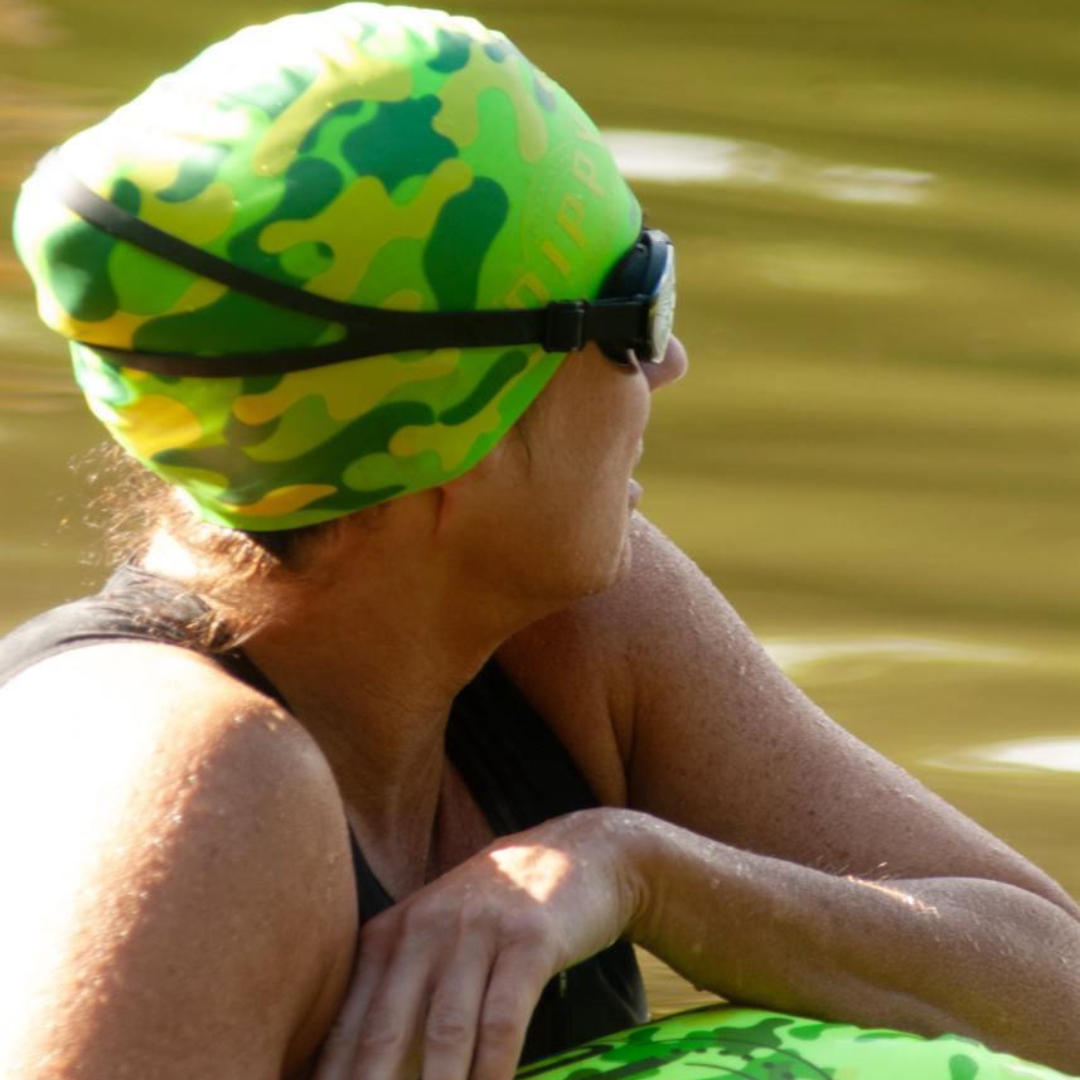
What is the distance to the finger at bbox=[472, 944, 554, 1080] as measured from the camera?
6.38 feet

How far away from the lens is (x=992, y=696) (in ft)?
14.9

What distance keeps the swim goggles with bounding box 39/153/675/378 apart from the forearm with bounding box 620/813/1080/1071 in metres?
0.46

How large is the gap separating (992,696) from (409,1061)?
9.14 ft

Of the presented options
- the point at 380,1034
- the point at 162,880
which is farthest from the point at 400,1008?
the point at 162,880

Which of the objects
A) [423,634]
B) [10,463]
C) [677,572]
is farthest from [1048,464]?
[423,634]

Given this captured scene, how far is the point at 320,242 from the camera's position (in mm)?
2027

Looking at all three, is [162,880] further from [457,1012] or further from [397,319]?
[397,319]

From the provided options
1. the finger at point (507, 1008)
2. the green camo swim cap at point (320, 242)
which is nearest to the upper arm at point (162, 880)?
the finger at point (507, 1008)

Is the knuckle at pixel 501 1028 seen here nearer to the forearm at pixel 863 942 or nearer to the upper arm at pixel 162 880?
the upper arm at pixel 162 880

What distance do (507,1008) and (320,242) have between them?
66cm

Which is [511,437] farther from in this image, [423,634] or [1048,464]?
[1048,464]

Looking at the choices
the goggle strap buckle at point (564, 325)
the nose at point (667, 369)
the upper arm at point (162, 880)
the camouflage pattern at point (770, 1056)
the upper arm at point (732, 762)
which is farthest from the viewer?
the upper arm at point (732, 762)

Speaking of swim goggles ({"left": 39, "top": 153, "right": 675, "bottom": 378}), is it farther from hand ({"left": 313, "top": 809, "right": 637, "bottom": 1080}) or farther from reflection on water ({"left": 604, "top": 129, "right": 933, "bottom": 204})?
reflection on water ({"left": 604, "top": 129, "right": 933, "bottom": 204})

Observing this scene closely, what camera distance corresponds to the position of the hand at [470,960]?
192 centimetres
